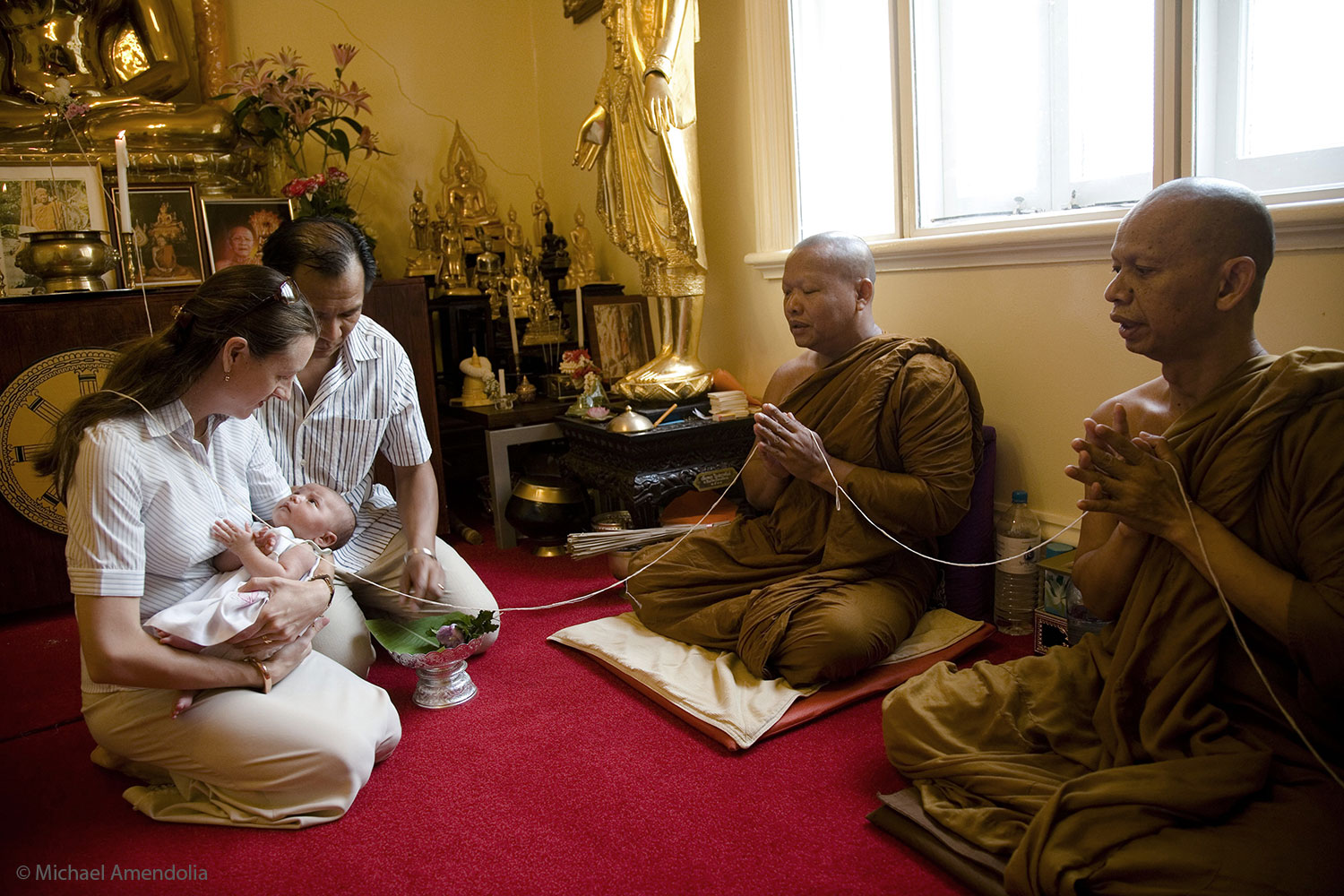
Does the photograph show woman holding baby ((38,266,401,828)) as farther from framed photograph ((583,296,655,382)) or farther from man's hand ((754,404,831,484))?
framed photograph ((583,296,655,382))

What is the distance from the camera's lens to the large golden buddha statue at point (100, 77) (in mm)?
3971

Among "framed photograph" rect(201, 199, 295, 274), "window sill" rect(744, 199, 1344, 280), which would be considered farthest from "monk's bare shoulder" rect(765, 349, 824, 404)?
"framed photograph" rect(201, 199, 295, 274)

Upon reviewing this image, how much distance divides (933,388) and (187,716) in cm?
189

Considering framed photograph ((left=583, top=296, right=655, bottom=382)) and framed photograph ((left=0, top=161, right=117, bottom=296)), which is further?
framed photograph ((left=583, top=296, right=655, bottom=382))

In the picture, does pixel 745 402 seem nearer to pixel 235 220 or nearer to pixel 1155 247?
pixel 1155 247

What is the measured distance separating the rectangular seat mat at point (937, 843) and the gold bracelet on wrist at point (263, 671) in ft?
4.00

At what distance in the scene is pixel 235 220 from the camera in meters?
3.98

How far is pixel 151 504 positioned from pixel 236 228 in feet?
8.47

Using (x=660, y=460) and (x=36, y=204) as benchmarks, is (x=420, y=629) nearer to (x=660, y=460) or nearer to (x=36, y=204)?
(x=660, y=460)

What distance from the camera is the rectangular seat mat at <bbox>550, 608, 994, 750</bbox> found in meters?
2.14

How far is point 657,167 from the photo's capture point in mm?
3514

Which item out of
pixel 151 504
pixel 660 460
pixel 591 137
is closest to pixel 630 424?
pixel 660 460

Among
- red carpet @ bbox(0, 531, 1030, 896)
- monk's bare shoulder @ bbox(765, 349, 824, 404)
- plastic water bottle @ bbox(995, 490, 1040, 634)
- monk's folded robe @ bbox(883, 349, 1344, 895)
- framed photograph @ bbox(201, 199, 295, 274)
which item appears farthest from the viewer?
framed photograph @ bbox(201, 199, 295, 274)

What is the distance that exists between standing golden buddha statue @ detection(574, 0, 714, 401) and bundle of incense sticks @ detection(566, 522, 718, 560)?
62 centimetres
